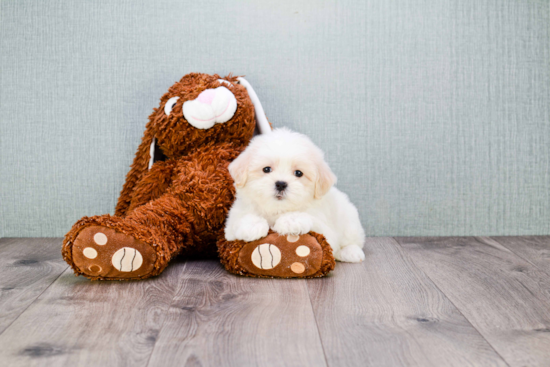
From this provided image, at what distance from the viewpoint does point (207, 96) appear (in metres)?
1.66

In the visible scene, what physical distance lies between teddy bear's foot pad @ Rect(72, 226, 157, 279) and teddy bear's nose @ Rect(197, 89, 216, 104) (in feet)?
1.78

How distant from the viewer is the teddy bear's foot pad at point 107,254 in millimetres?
1345

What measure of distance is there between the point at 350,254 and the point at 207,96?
73 centimetres

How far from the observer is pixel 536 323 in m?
1.11

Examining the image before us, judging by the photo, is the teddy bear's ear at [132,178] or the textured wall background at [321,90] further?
the textured wall background at [321,90]

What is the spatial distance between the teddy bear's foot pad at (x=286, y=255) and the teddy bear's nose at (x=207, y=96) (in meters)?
0.54

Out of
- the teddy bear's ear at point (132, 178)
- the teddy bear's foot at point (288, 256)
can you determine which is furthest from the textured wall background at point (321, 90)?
the teddy bear's foot at point (288, 256)

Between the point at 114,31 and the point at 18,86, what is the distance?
445mm

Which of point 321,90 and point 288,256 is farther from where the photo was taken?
point 321,90

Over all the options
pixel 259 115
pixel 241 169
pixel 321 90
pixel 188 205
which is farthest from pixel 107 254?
pixel 321 90

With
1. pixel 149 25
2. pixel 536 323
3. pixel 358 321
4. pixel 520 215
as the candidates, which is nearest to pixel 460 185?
pixel 520 215

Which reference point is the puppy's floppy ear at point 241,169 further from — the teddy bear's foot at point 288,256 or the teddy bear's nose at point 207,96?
the teddy bear's nose at point 207,96

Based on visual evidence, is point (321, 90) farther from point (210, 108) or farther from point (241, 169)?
point (241, 169)

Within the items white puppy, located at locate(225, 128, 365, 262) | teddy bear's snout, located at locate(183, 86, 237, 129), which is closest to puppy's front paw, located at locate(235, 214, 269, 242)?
white puppy, located at locate(225, 128, 365, 262)
